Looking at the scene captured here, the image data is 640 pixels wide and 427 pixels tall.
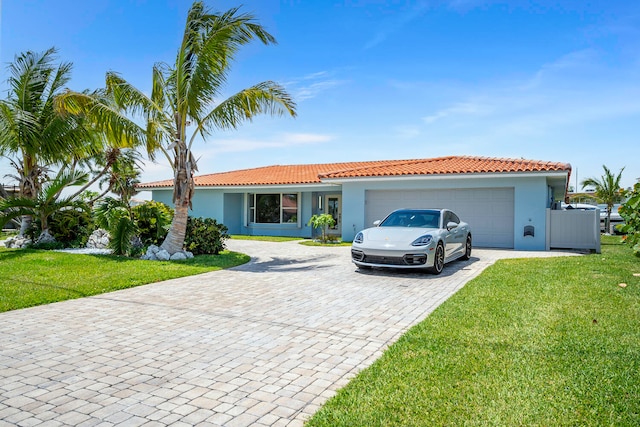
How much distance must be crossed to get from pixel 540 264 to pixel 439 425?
8973 mm

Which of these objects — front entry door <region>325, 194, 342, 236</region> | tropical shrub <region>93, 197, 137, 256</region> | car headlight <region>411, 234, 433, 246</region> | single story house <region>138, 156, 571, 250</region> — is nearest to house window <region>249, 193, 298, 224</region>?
single story house <region>138, 156, 571, 250</region>

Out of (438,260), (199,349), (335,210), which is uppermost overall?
(335,210)

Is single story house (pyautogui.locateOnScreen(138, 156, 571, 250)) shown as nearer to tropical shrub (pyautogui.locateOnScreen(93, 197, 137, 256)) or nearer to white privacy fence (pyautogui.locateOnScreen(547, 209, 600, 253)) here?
white privacy fence (pyautogui.locateOnScreen(547, 209, 600, 253))

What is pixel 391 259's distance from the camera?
9438mm

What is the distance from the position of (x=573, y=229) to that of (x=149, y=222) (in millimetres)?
14072

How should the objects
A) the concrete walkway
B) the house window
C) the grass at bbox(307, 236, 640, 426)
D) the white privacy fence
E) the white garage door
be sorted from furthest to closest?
the house window
the white garage door
the white privacy fence
the concrete walkway
the grass at bbox(307, 236, 640, 426)

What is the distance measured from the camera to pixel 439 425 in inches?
115

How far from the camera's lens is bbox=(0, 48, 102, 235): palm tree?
1337 cm

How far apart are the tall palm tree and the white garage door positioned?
756cm

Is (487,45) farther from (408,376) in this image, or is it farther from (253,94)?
(408,376)

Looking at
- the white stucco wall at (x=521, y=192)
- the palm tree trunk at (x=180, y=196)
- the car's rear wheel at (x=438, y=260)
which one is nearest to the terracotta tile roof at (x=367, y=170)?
the white stucco wall at (x=521, y=192)

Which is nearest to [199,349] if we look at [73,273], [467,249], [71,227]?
[73,273]

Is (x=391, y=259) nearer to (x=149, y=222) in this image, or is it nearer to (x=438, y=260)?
(x=438, y=260)

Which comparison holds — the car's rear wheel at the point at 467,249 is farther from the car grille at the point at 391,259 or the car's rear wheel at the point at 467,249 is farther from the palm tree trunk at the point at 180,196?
the palm tree trunk at the point at 180,196
